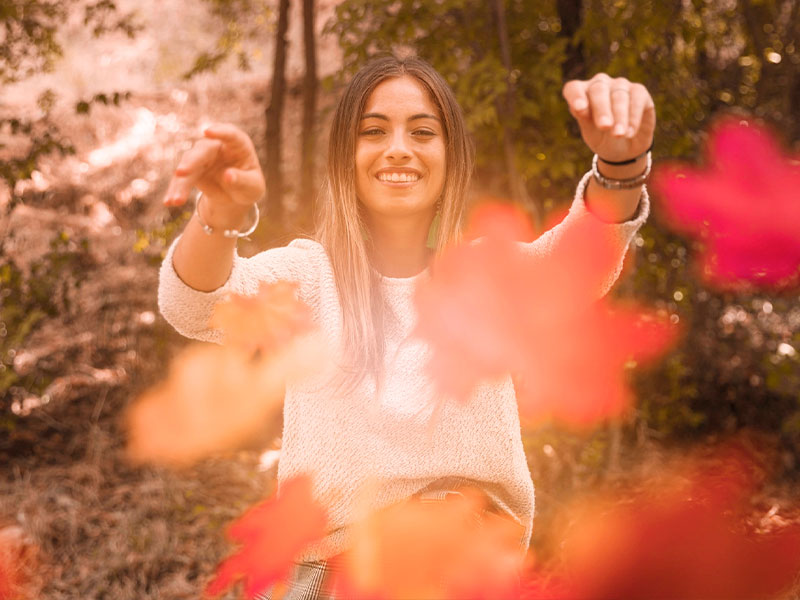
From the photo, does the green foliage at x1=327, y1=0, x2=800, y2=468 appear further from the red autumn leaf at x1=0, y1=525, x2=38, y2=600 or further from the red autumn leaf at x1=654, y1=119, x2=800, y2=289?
the red autumn leaf at x1=0, y1=525, x2=38, y2=600

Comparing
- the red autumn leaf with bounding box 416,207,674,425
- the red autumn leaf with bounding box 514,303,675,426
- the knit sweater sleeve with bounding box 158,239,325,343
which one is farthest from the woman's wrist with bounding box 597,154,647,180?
A: the red autumn leaf with bounding box 514,303,675,426

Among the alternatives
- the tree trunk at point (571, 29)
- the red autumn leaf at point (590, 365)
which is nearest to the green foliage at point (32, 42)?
the tree trunk at point (571, 29)

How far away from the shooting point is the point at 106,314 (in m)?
4.45

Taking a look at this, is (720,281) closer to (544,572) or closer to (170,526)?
(544,572)

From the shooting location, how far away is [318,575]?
1330 millimetres

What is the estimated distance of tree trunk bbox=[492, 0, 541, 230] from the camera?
2855 mm

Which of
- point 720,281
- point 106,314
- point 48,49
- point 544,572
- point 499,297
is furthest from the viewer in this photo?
point 106,314

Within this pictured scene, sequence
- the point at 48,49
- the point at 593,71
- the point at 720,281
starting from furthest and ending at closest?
1. the point at 48,49
2. the point at 720,281
3. the point at 593,71

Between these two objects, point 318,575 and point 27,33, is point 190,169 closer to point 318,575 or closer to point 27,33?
point 318,575

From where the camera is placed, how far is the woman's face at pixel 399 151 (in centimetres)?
145

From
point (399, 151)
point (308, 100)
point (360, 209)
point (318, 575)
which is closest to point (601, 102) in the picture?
point (399, 151)

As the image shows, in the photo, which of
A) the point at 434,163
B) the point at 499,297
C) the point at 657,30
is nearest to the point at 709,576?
the point at 499,297

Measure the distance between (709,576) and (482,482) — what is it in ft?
1.60

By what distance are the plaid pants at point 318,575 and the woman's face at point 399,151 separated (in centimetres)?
53
